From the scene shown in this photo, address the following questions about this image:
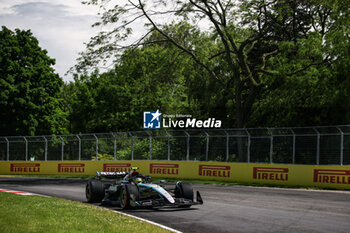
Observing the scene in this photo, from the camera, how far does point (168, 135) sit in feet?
92.8

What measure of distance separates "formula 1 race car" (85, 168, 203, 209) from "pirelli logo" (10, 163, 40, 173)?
68.2 feet

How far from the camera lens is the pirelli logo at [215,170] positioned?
25000 mm

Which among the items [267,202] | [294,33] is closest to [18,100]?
[294,33]

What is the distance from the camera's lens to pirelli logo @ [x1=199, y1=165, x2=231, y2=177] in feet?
82.0

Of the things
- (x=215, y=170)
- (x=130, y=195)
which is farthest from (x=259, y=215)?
(x=215, y=170)

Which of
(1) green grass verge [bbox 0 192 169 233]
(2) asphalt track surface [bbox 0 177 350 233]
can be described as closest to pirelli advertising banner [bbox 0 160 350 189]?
(2) asphalt track surface [bbox 0 177 350 233]

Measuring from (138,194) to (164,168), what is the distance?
52.6ft

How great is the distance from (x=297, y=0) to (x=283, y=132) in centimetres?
1239

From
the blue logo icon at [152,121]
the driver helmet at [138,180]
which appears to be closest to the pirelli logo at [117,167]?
the blue logo icon at [152,121]

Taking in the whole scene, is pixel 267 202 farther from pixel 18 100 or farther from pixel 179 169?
pixel 18 100

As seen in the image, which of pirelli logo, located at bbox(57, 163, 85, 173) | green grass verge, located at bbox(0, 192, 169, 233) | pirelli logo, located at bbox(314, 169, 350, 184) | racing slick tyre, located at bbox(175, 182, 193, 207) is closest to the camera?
green grass verge, located at bbox(0, 192, 169, 233)

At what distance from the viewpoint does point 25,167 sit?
34.2 metres

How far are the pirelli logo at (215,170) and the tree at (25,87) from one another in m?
25.1

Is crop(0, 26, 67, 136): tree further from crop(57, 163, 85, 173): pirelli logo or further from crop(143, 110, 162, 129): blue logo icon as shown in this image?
crop(57, 163, 85, 173): pirelli logo
